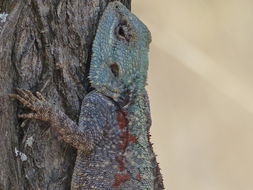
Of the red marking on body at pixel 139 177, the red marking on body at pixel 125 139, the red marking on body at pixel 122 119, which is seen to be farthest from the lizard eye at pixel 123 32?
the red marking on body at pixel 139 177

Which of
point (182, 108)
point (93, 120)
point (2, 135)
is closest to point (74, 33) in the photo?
point (93, 120)

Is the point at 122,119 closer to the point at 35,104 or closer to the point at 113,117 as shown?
the point at 113,117

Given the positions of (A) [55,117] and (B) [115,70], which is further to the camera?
(B) [115,70]

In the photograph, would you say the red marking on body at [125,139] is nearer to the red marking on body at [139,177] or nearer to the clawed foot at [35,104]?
the red marking on body at [139,177]

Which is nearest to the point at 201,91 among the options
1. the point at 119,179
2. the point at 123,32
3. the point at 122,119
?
the point at 123,32

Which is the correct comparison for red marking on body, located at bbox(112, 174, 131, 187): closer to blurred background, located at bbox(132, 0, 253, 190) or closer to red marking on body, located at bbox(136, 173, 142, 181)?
red marking on body, located at bbox(136, 173, 142, 181)

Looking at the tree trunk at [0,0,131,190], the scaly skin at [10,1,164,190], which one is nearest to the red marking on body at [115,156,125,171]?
the scaly skin at [10,1,164,190]

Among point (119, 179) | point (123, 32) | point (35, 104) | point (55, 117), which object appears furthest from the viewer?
point (123, 32)
